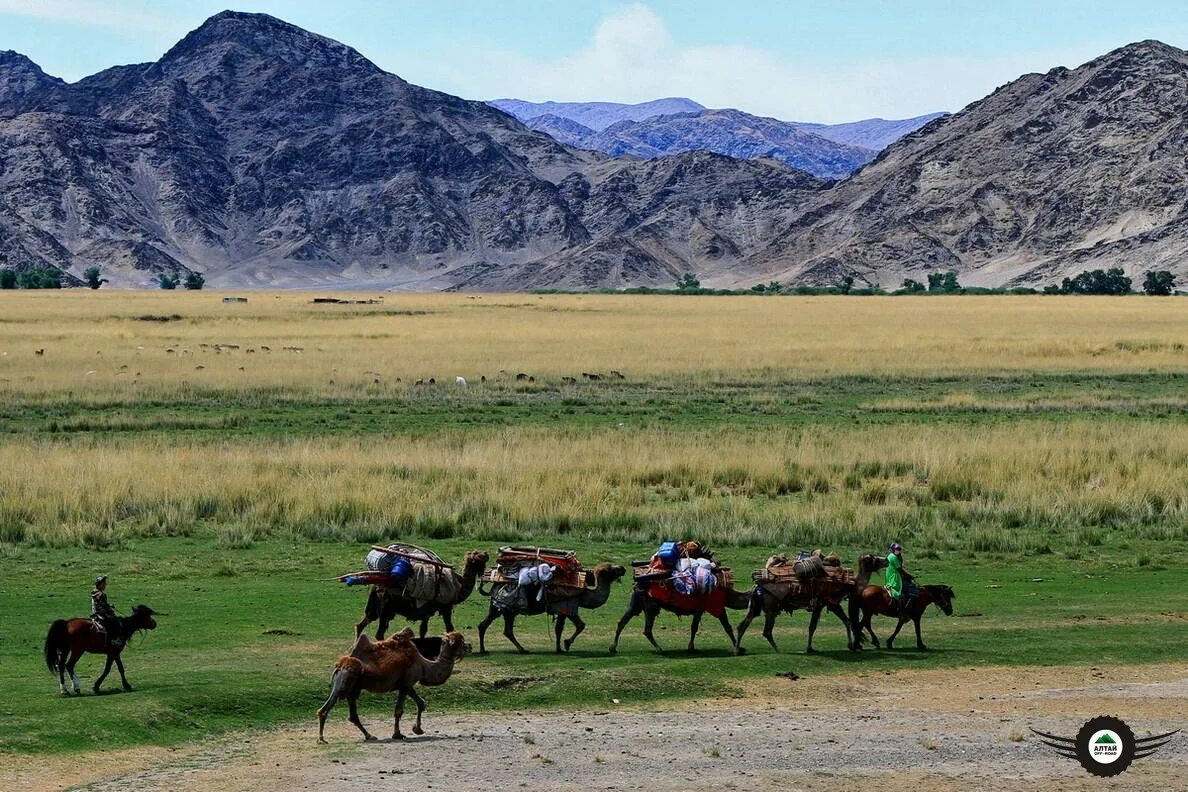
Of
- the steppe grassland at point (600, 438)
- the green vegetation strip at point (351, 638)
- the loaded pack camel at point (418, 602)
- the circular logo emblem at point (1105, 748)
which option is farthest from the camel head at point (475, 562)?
the steppe grassland at point (600, 438)

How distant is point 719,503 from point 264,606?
38.5 feet

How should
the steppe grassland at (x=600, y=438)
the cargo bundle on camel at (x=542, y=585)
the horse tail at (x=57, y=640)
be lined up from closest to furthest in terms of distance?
the horse tail at (x=57, y=640) < the cargo bundle on camel at (x=542, y=585) < the steppe grassland at (x=600, y=438)

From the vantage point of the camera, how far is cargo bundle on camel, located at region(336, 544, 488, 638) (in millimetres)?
16688

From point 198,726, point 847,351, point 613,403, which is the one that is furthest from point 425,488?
point 847,351

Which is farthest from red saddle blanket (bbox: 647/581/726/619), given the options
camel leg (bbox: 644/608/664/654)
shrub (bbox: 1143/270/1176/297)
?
shrub (bbox: 1143/270/1176/297)

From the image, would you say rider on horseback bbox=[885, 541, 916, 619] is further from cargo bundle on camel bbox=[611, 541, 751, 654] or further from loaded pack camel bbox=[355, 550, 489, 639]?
loaded pack camel bbox=[355, 550, 489, 639]

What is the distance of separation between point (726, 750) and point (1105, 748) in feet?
10.7

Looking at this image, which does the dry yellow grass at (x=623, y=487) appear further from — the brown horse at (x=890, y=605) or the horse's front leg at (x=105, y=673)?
the horse's front leg at (x=105, y=673)

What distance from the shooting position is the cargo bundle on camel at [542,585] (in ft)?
57.7

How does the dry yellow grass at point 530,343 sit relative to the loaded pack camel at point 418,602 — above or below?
above

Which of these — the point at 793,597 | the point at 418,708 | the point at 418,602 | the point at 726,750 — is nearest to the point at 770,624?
the point at 793,597

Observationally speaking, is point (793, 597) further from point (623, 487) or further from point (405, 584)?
point (623, 487)

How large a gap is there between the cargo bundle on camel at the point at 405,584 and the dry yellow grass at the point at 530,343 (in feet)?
124

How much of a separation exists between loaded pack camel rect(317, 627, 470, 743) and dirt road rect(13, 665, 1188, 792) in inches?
13.7
